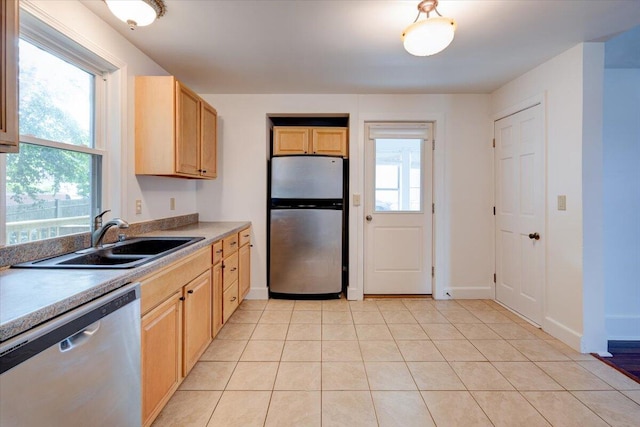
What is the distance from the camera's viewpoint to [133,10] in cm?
162

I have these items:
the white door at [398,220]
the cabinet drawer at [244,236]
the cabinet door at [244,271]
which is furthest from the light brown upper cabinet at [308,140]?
the cabinet door at [244,271]

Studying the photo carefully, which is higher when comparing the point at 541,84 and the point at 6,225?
the point at 541,84

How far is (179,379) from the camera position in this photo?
1.70 metres

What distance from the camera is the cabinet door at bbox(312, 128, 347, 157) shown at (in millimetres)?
3438

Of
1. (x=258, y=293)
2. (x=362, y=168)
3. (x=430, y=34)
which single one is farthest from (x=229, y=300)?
(x=430, y=34)

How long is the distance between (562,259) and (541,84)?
5.08 feet

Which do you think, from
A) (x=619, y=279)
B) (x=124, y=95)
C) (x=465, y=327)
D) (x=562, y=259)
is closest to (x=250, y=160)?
(x=124, y=95)

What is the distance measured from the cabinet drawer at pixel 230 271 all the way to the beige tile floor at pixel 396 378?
0.43m

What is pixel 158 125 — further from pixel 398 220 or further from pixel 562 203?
pixel 562 203

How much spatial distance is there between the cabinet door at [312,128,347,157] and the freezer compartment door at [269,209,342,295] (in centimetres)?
72

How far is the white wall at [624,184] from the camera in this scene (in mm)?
2639

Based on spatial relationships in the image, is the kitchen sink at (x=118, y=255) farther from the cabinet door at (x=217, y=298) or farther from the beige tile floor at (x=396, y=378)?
the beige tile floor at (x=396, y=378)

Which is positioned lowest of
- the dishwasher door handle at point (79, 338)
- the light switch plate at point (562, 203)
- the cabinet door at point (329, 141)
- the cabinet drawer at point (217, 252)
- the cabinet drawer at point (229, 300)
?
the cabinet drawer at point (229, 300)

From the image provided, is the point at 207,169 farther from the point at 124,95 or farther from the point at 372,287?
the point at 372,287
